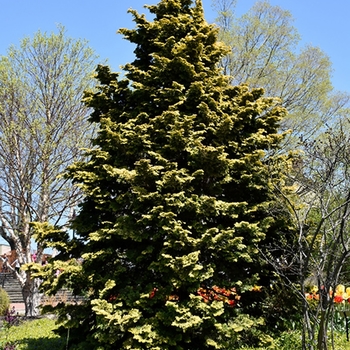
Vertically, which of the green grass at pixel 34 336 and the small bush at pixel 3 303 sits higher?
the small bush at pixel 3 303

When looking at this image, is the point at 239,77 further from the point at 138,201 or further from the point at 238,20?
the point at 138,201

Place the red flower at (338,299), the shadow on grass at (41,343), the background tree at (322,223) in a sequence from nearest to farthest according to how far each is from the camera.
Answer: the background tree at (322,223) → the red flower at (338,299) → the shadow on grass at (41,343)

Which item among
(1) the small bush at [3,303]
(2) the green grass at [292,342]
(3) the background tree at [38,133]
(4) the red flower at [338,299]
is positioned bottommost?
(2) the green grass at [292,342]

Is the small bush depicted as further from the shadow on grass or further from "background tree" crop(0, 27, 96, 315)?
the shadow on grass

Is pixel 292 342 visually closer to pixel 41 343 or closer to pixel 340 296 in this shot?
pixel 340 296

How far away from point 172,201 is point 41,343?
3762mm

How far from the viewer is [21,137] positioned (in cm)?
1184

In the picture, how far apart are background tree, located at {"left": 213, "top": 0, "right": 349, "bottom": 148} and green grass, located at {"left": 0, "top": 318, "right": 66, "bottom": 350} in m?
9.63

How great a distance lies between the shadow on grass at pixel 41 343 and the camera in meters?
6.54

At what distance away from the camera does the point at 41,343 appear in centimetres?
695

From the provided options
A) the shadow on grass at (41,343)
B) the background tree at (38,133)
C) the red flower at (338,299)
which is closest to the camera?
the red flower at (338,299)

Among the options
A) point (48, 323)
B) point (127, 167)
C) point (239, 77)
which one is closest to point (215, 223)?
point (127, 167)

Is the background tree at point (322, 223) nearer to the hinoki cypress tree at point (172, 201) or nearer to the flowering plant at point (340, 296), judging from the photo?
the flowering plant at point (340, 296)

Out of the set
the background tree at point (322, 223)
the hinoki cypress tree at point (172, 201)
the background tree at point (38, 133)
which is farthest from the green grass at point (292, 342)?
the background tree at point (38, 133)
